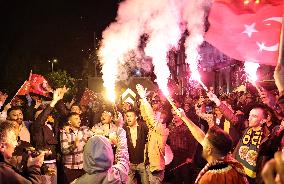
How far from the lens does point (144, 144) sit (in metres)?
8.47

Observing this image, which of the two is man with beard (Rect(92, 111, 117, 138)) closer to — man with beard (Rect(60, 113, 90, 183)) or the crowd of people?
the crowd of people

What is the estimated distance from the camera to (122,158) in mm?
4645

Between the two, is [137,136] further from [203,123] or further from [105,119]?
[203,123]

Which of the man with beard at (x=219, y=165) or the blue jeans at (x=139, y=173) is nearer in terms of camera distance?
the man with beard at (x=219, y=165)

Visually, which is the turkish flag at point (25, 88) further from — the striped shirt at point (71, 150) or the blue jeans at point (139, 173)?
the blue jeans at point (139, 173)

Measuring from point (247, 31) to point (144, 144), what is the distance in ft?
11.6

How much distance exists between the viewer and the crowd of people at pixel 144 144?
399 cm

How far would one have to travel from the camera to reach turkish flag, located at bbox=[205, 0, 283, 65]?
18.4 ft

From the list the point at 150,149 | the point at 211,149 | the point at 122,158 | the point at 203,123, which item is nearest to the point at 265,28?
the point at 211,149

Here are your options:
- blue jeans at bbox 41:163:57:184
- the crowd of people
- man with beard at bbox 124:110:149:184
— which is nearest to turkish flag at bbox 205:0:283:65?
the crowd of people

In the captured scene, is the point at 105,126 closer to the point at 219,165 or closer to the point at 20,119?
the point at 20,119

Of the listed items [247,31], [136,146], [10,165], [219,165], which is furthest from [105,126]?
[10,165]

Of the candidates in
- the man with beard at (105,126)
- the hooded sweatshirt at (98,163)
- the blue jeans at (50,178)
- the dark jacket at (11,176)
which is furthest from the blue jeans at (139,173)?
the dark jacket at (11,176)

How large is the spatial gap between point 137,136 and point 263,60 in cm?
360
